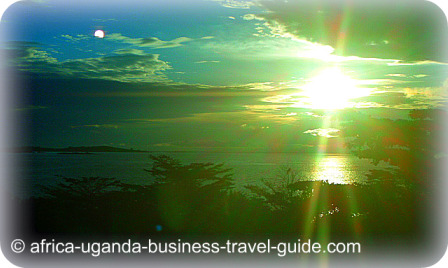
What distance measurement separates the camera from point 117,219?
427 cm

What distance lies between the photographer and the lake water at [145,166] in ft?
13.9

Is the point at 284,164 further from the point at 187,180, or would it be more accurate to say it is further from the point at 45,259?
the point at 45,259

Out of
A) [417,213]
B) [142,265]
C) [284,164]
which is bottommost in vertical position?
[142,265]

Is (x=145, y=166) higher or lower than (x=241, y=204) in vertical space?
higher

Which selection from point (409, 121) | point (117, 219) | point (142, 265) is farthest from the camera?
point (409, 121)

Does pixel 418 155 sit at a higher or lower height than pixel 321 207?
higher

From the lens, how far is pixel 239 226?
4.20m

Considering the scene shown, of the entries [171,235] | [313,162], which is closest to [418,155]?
[313,162]

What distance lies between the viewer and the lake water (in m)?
4.24

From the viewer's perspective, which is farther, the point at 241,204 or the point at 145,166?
the point at 145,166

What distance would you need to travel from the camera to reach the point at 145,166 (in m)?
4.51

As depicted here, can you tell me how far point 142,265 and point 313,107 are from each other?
3.29 meters

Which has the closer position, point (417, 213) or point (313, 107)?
point (417, 213)

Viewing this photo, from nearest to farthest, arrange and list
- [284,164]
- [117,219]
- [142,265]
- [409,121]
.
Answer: [142,265]
[117,219]
[284,164]
[409,121]
